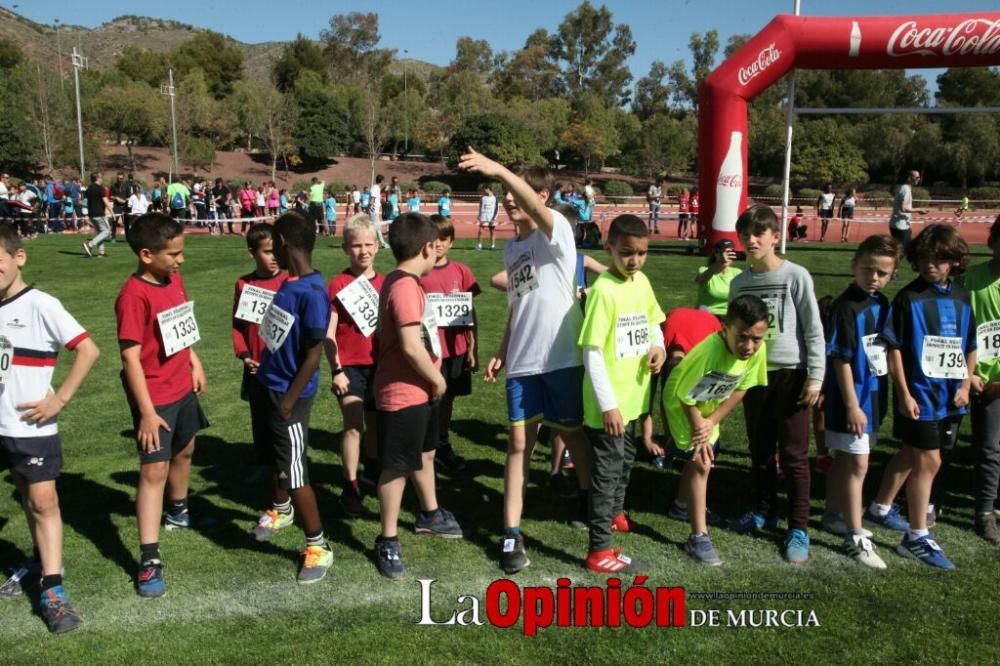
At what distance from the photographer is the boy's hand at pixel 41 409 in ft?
11.4

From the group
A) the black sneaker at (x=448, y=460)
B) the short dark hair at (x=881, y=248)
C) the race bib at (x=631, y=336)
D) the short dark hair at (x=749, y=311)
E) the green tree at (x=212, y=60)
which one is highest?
the green tree at (x=212, y=60)

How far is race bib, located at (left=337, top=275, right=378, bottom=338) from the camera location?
4.69m

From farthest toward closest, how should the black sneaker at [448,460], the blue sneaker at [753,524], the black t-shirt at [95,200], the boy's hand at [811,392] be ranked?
the black t-shirt at [95,200] < the black sneaker at [448,460] < the blue sneaker at [753,524] < the boy's hand at [811,392]

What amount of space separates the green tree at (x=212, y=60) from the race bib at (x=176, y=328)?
8731cm

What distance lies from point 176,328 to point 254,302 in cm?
97

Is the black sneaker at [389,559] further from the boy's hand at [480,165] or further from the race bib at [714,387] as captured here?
the boy's hand at [480,165]

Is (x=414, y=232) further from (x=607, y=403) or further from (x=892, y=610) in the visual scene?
(x=892, y=610)

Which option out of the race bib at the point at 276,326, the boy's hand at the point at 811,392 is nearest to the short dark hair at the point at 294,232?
the race bib at the point at 276,326

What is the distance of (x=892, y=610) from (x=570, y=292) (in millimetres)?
2204

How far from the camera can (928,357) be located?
4.16 meters

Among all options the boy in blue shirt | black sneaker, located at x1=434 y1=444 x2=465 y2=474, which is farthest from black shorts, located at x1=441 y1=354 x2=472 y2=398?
the boy in blue shirt

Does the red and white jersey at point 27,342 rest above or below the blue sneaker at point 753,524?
above

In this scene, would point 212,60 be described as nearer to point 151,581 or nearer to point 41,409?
point 41,409

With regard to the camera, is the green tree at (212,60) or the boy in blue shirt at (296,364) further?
the green tree at (212,60)
